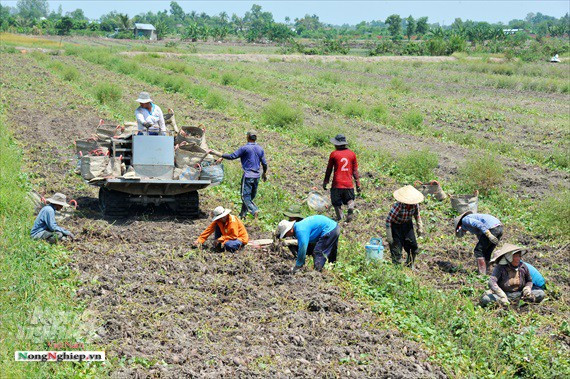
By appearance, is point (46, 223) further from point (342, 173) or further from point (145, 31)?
point (145, 31)

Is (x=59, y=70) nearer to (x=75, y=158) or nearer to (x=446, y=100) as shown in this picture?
(x=446, y=100)

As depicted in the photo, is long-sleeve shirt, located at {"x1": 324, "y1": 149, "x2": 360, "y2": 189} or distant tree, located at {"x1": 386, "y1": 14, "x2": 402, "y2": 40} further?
distant tree, located at {"x1": 386, "y1": 14, "x2": 402, "y2": 40}

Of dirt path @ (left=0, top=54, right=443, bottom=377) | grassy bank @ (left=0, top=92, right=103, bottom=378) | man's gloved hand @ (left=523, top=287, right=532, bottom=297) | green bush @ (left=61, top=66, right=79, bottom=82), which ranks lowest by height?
dirt path @ (left=0, top=54, right=443, bottom=377)

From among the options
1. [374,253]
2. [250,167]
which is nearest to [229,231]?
[250,167]

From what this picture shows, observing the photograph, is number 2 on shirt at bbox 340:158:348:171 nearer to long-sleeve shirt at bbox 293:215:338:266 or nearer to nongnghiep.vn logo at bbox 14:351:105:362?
long-sleeve shirt at bbox 293:215:338:266

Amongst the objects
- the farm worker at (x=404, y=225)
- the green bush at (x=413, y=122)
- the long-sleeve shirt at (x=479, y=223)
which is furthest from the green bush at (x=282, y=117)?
the long-sleeve shirt at (x=479, y=223)

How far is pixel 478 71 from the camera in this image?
1903 inches

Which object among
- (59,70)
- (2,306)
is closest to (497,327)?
(2,306)

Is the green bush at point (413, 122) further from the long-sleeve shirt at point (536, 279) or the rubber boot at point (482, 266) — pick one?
the long-sleeve shirt at point (536, 279)

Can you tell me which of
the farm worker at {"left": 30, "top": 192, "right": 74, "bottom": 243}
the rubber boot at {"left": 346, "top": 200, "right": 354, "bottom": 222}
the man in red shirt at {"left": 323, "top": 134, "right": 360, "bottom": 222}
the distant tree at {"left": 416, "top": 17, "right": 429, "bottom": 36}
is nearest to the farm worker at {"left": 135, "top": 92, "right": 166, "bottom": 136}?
the farm worker at {"left": 30, "top": 192, "right": 74, "bottom": 243}

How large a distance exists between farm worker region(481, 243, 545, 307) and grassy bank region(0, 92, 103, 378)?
484 centimetres

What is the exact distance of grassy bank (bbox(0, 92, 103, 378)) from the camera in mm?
6297

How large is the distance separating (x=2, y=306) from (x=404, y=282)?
4.86 m

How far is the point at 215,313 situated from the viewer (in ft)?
25.8
